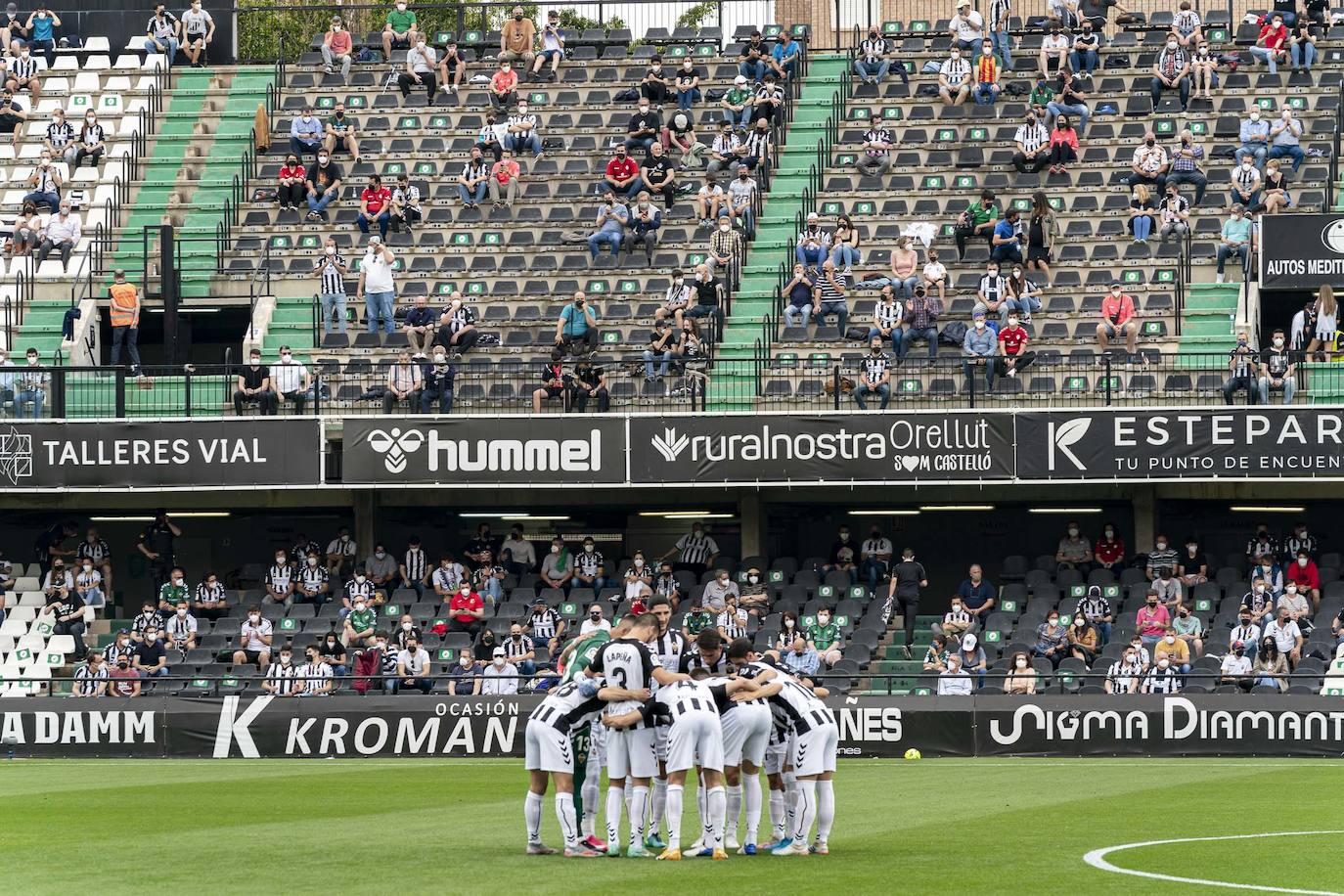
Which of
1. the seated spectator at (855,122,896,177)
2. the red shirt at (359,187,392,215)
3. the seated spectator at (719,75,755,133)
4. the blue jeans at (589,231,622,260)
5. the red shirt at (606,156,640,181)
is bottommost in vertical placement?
the blue jeans at (589,231,622,260)

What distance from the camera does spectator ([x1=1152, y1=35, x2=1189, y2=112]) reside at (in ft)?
122

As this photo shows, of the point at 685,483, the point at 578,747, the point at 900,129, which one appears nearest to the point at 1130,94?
the point at 900,129

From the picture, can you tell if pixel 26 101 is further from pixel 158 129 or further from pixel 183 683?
pixel 183 683

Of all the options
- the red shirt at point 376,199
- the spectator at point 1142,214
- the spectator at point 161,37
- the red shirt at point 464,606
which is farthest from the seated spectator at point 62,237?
the spectator at point 1142,214

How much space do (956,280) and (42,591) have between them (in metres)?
15.4

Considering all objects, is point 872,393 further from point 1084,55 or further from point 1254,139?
point 1084,55

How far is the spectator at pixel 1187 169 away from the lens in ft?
114

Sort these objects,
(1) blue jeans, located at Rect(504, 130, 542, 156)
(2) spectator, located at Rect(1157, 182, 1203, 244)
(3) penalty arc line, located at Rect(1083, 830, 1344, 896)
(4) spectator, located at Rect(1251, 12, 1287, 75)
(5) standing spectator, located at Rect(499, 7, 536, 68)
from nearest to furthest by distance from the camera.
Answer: (3) penalty arc line, located at Rect(1083, 830, 1344, 896) < (2) spectator, located at Rect(1157, 182, 1203, 244) < (4) spectator, located at Rect(1251, 12, 1287, 75) < (1) blue jeans, located at Rect(504, 130, 542, 156) < (5) standing spectator, located at Rect(499, 7, 536, 68)

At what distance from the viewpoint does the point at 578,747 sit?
14.3 m

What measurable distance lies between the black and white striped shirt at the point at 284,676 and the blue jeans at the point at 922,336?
10235mm

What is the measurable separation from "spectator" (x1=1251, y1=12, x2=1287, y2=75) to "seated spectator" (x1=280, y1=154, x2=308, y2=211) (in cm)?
1713

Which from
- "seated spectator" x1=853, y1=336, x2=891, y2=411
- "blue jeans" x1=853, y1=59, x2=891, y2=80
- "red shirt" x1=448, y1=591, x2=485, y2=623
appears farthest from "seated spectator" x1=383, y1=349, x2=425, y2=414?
"blue jeans" x1=853, y1=59, x2=891, y2=80

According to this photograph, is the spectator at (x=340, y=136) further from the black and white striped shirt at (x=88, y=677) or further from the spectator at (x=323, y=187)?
the black and white striped shirt at (x=88, y=677)

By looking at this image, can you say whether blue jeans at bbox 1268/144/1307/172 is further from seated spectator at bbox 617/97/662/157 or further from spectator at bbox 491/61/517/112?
spectator at bbox 491/61/517/112
